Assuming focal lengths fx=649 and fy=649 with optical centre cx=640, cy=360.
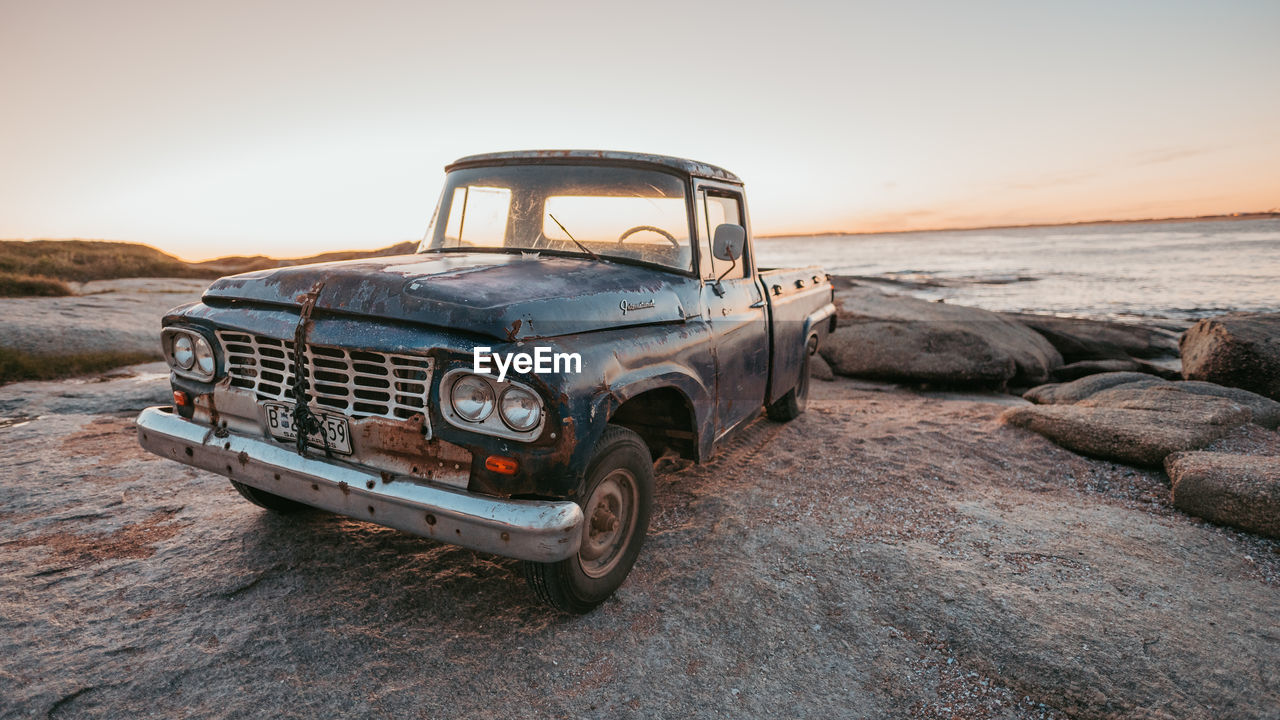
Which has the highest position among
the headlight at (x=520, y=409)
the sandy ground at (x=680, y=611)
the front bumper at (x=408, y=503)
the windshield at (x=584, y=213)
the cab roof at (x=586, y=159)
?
the cab roof at (x=586, y=159)

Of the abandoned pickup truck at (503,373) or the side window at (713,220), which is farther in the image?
the side window at (713,220)

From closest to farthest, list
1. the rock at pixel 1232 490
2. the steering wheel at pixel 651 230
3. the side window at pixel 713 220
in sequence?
the rock at pixel 1232 490 < the steering wheel at pixel 651 230 < the side window at pixel 713 220

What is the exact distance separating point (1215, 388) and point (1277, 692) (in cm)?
457

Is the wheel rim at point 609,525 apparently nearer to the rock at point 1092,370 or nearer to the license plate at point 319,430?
the license plate at point 319,430

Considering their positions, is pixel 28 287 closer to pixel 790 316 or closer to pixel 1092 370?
pixel 790 316

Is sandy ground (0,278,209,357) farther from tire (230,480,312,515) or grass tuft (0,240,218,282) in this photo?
grass tuft (0,240,218,282)

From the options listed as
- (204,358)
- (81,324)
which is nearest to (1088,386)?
(204,358)

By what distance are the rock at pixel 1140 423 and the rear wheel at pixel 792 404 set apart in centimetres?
185

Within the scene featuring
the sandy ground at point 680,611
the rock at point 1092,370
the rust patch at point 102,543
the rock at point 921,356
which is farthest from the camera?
the rock at point 1092,370

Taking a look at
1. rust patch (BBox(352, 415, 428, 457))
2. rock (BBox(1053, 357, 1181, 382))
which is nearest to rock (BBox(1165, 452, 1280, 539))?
rust patch (BBox(352, 415, 428, 457))

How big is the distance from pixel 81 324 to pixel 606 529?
952 centimetres

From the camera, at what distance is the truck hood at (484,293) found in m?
2.45

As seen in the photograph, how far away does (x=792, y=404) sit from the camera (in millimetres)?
6008
